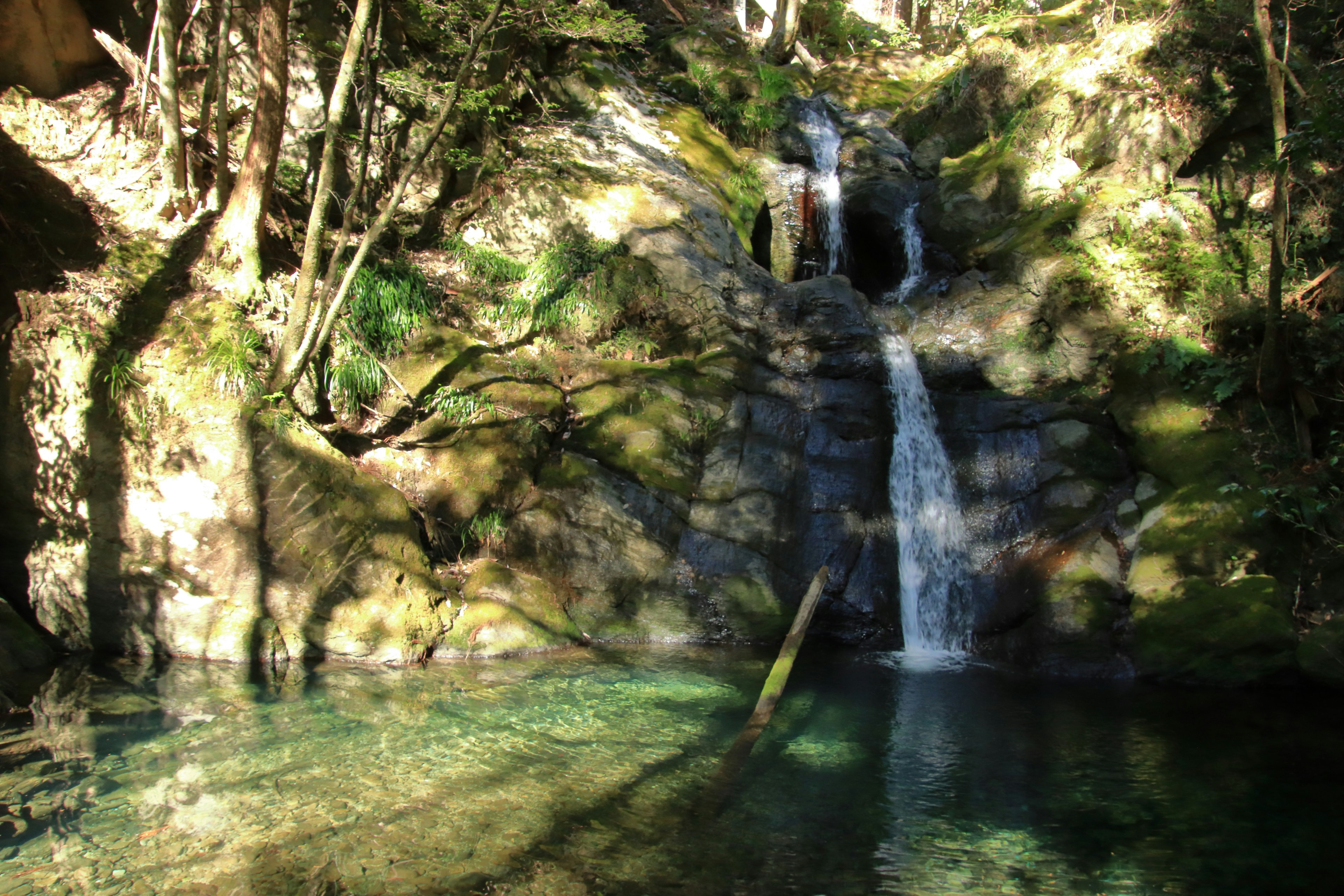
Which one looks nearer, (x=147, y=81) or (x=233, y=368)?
(x=233, y=368)

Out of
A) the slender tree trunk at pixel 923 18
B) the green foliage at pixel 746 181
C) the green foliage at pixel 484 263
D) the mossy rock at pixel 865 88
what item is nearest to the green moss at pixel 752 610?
the green foliage at pixel 484 263

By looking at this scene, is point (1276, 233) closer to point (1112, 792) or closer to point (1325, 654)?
point (1325, 654)

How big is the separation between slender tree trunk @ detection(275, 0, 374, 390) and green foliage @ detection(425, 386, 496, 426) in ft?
5.27

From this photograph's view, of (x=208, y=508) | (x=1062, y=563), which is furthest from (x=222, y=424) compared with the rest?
(x=1062, y=563)

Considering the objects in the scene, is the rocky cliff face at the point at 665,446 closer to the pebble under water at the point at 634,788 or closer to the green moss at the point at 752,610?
the green moss at the point at 752,610

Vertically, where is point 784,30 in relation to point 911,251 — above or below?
above

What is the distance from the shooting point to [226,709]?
539 cm

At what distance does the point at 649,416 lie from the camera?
9125 mm

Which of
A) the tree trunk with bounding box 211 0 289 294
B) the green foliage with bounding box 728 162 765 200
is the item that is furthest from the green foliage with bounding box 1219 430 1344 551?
the tree trunk with bounding box 211 0 289 294

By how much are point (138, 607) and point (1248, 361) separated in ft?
38.4

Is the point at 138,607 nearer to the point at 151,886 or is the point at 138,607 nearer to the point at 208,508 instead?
the point at 208,508

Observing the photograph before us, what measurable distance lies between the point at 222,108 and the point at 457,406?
396cm

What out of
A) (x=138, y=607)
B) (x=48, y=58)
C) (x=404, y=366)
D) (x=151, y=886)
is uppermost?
(x=48, y=58)

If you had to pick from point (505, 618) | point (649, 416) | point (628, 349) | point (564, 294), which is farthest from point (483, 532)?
point (564, 294)
